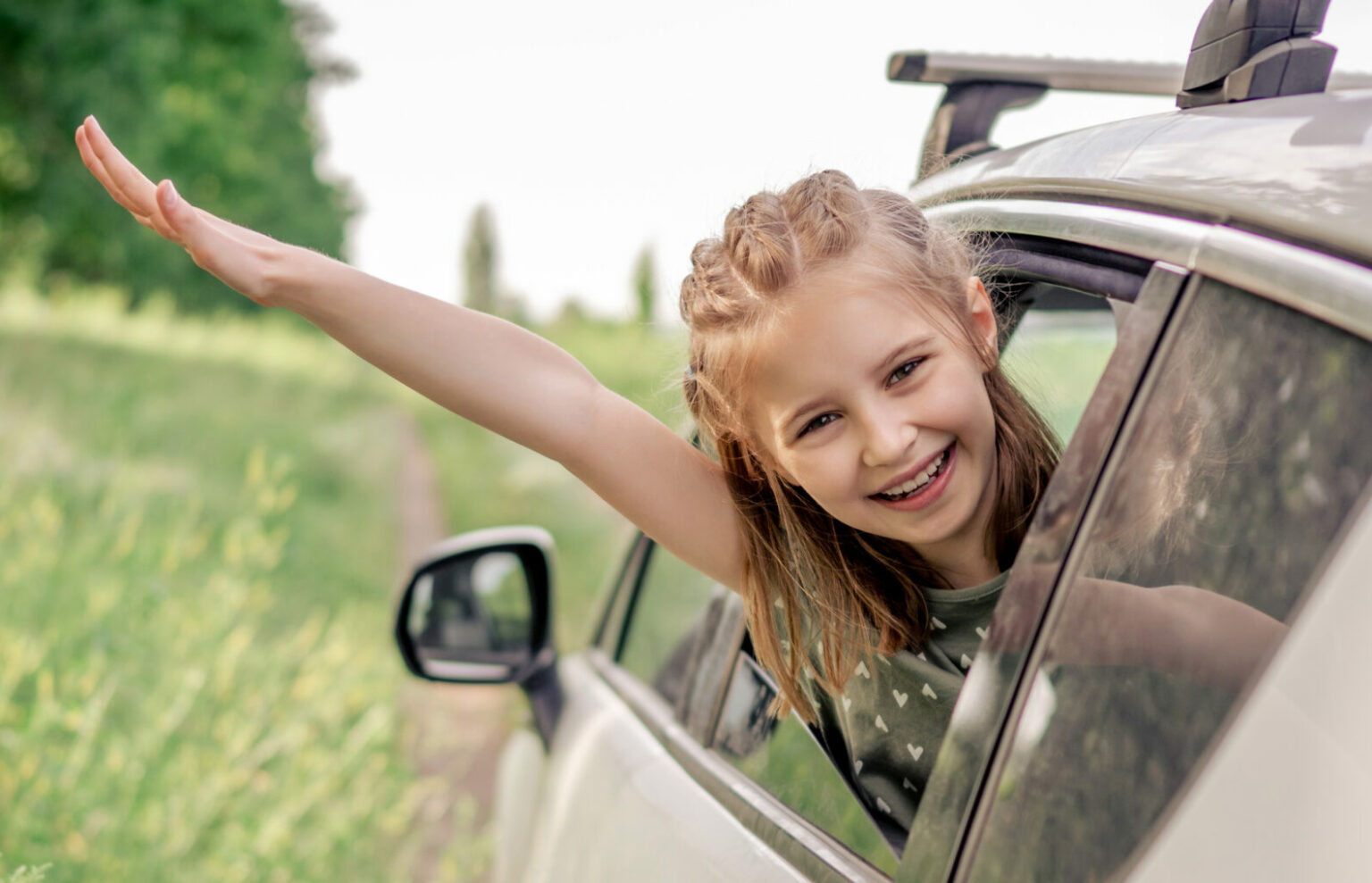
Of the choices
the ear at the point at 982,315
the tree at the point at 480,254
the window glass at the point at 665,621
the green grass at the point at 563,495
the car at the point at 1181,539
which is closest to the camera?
the car at the point at 1181,539

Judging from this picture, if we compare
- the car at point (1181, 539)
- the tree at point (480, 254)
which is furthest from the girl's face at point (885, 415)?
the tree at point (480, 254)

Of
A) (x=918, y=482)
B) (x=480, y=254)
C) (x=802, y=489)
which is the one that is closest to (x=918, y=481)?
(x=918, y=482)

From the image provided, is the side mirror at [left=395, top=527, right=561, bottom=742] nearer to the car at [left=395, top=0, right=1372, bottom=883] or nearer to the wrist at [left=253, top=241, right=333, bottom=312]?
the car at [left=395, top=0, right=1372, bottom=883]

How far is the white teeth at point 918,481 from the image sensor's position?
57.9 inches

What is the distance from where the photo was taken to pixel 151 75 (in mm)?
16672

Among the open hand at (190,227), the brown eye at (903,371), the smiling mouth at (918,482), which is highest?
the open hand at (190,227)

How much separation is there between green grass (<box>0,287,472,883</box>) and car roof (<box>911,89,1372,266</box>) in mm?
1760

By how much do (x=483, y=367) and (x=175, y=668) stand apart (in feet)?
11.9

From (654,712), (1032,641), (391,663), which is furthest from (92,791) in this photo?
(391,663)

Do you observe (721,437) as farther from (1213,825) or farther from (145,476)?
(145,476)

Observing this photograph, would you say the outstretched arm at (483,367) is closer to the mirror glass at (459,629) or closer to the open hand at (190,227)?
the open hand at (190,227)

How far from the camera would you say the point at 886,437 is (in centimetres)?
143

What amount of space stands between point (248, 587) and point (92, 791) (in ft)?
14.3

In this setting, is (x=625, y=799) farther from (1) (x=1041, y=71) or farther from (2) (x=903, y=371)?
(1) (x=1041, y=71)
